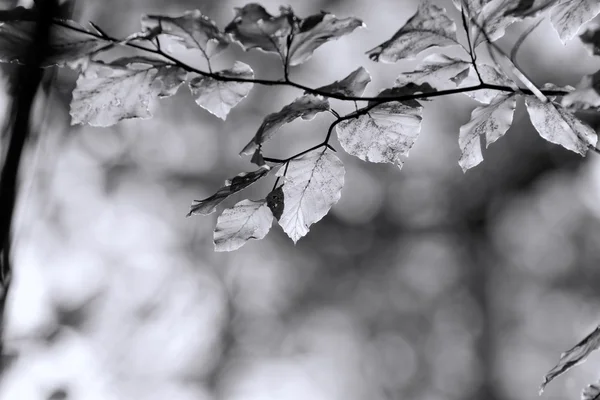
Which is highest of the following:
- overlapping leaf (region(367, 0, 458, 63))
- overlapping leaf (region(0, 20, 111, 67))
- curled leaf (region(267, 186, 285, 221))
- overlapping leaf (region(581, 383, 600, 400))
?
overlapping leaf (region(0, 20, 111, 67))

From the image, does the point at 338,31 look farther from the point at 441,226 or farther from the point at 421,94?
the point at 441,226

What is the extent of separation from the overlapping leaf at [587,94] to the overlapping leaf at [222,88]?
28 centimetres

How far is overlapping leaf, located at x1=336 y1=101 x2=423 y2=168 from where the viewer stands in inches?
19.1

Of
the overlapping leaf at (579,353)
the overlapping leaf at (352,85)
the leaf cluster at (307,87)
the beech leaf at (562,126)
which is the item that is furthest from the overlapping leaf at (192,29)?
the overlapping leaf at (579,353)

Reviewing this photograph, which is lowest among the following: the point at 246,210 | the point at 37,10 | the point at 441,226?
the point at 441,226

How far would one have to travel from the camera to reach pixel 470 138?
1.76 ft

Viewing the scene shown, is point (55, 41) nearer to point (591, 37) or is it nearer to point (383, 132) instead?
point (383, 132)

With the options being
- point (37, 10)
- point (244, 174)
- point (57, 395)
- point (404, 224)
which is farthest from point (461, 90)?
point (404, 224)

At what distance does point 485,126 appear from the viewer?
1.73 feet

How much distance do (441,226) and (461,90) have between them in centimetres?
464

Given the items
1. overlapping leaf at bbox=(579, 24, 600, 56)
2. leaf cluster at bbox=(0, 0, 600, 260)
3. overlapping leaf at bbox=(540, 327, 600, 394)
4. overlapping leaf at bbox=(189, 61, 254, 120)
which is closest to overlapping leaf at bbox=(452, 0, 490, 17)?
leaf cluster at bbox=(0, 0, 600, 260)

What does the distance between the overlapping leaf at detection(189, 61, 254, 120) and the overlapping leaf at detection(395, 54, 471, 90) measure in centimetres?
16

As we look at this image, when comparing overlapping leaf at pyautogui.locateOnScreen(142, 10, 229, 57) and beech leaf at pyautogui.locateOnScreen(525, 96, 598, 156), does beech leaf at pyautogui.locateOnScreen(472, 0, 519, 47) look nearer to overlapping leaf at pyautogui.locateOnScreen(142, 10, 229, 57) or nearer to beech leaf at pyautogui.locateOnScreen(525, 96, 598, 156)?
beech leaf at pyautogui.locateOnScreen(525, 96, 598, 156)

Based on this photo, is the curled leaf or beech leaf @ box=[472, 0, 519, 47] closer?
beech leaf @ box=[472, 0, 519, 47]
